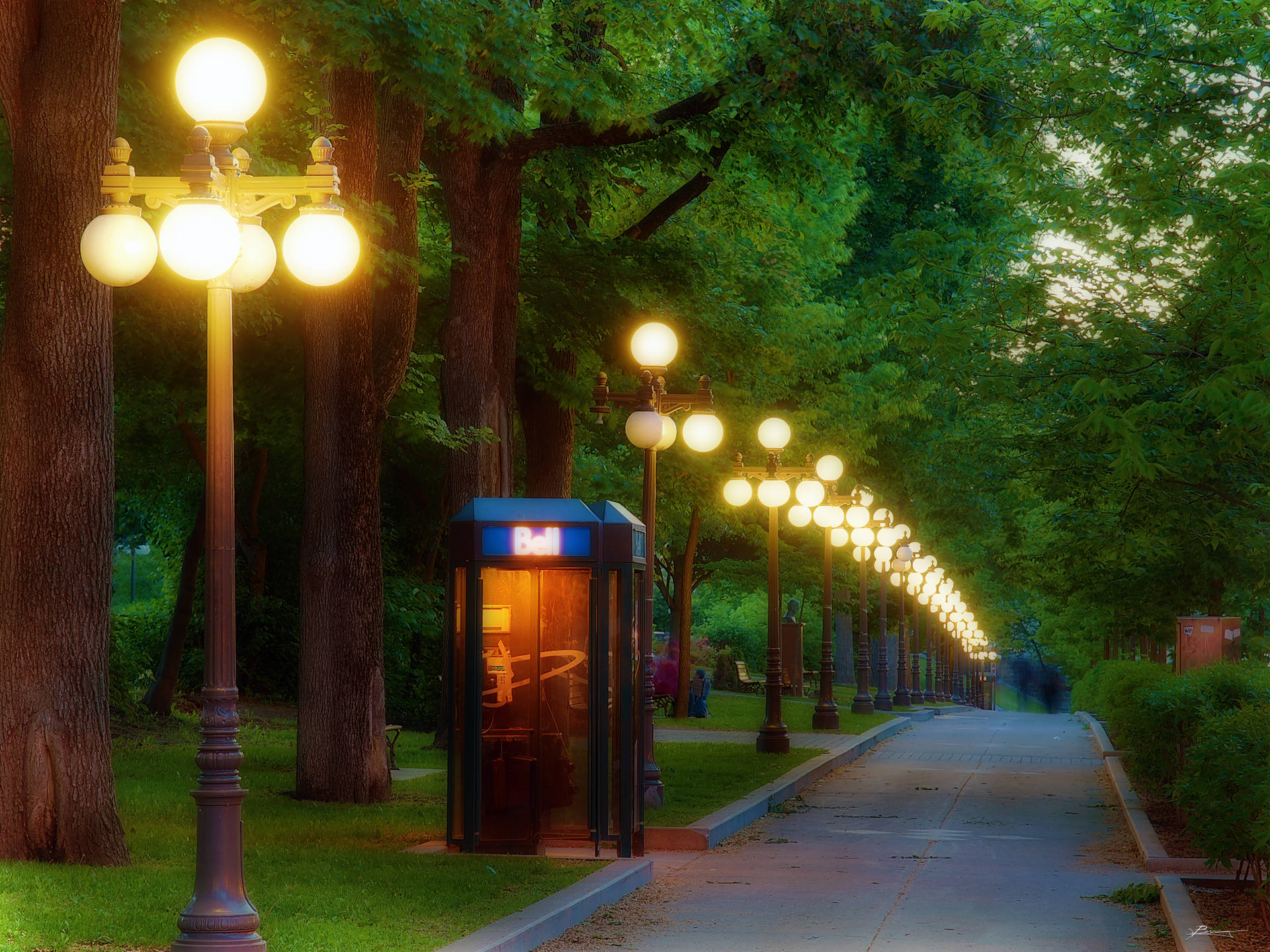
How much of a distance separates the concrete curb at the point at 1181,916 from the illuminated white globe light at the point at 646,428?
5838 millimetres

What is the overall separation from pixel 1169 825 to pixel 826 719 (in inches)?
599

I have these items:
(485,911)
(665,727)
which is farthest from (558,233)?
(485,911)

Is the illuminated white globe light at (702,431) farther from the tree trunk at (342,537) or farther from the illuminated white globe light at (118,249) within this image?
the illuminated white globe light at (118,249)

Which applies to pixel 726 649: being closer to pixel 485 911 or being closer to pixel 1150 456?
pixel 1150 456

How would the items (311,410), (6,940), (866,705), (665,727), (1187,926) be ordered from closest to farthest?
(6,940) → (1187,926) → (311,410) → (665,727) → (866,705)

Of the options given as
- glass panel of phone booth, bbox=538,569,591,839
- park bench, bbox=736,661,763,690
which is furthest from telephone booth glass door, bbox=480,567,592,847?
park bench, bbox=736,661,763,690

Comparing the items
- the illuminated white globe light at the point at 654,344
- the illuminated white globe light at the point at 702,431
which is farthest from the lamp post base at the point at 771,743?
the illuminated white globe light at the point at 654,344

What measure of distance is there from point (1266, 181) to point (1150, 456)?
5.24 meters

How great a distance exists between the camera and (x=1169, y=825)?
1566 cm

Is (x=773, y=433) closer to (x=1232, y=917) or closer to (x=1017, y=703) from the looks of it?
(x=1232, y=917)

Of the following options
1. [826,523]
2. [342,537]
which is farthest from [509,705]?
[826,523]

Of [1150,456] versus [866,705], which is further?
[866,705]

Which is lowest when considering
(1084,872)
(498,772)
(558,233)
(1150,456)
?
(1084,872)

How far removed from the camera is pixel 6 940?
7777 mm
